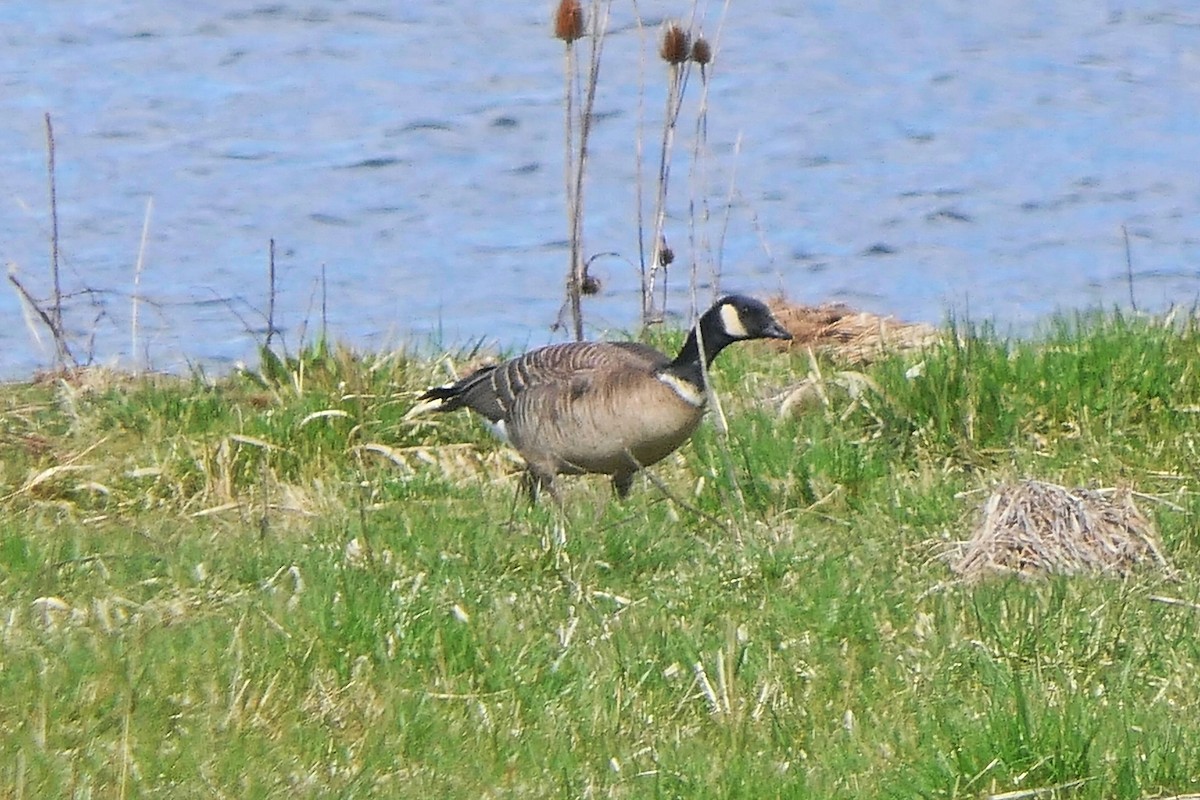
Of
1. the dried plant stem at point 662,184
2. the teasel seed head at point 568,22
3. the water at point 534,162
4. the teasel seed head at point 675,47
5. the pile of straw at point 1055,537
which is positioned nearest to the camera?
the pile of straw at point 1055,537

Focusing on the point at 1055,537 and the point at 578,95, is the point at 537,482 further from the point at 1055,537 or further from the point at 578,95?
the point at 1055,537

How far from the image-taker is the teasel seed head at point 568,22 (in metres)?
8.48

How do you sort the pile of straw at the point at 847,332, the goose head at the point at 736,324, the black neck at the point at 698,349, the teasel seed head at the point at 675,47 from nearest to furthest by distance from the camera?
the black neck at the point at 698,349
the goose head at the point at 736,324
the teasel seed head at the point at 675,47
the pile of straw at the point at 847,332

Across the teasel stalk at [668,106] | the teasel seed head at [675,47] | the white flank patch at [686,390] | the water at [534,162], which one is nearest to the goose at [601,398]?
the white flank patch at [686,390]

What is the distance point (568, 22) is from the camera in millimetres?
8484

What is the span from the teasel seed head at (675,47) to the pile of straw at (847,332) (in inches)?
57.0

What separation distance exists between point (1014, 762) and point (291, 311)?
29.6 ft

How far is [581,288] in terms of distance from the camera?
9562mm

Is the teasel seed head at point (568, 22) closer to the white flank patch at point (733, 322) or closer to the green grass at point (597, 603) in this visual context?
the white flank patch at point (733, 322)

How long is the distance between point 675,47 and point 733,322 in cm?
142

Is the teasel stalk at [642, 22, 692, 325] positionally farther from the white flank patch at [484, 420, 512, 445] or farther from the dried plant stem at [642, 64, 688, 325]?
the white flank patch at [484, 420, 512, 445]

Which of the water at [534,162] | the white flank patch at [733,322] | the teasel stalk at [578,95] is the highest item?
the teasel stalk at [578,95]

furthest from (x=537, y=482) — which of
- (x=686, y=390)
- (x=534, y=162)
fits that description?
(x=534, y=162)

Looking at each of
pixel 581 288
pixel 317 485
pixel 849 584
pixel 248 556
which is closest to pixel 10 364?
pixel 581 288
